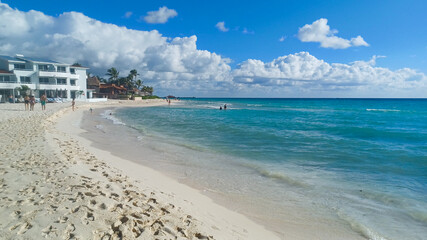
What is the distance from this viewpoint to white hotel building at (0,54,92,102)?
1745 inches

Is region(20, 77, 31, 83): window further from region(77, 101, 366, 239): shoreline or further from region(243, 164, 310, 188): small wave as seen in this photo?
region(77, 101, 366, 239): shoreline

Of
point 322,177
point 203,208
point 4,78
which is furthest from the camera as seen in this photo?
point 4,78

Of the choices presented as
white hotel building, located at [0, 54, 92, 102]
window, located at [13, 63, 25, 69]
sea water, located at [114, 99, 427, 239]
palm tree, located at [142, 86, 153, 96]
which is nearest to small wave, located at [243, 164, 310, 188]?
sea water, located at [114, 99, 427, 239]

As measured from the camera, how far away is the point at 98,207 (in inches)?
181

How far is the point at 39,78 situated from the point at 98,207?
185 ft

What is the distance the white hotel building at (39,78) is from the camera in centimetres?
4431

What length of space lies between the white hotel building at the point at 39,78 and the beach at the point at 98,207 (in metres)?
46.6

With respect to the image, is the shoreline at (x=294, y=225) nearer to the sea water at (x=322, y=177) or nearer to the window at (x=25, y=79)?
the sea water at (x=322, y=177)

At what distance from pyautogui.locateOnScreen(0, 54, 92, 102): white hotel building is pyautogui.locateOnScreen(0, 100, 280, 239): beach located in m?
46.6

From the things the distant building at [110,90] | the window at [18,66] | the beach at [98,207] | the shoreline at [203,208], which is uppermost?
the window at [18,66]

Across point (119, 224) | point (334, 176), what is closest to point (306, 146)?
point (334, 176)

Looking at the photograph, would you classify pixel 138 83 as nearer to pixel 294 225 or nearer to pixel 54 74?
pixel 54 74

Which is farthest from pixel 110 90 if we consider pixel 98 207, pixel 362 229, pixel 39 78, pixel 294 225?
pixel 362 229

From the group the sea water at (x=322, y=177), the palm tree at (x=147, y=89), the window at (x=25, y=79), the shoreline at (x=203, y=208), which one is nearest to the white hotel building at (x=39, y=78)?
the window at (x=25, y=79)
